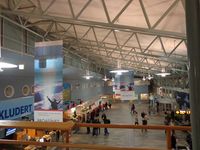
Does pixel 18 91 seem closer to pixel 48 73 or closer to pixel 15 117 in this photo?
pixel 15 117

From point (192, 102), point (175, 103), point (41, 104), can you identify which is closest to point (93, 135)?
point (175, 103)

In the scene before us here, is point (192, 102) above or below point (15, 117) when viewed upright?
above

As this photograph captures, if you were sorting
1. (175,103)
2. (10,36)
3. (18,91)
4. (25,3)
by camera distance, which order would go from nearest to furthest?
(25,3) → (10,36) → (18,91) → (175,103)

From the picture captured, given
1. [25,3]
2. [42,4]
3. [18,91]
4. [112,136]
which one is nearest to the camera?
[42,4]

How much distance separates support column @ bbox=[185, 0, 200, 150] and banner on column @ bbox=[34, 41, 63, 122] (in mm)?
4775

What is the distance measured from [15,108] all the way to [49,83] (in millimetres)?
6516

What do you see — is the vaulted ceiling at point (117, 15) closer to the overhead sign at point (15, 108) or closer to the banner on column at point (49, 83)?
the banner on column at point (49, 83)

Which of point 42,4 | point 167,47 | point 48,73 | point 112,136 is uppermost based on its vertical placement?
point 42,4

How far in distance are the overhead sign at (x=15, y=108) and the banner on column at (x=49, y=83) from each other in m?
5.23

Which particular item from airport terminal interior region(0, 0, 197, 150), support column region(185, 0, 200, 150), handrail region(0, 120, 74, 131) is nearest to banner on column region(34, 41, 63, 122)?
airport terminal interior region(0, 0, 197, 150)

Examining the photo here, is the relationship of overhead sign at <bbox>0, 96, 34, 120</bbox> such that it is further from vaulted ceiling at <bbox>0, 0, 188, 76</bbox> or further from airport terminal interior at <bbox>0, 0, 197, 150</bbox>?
vaulted ceiling at <bbox>0, 0, 188, 76</bbox>

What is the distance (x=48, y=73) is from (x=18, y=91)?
7220mm

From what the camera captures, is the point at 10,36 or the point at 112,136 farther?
the point at 112,136

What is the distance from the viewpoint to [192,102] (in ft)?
6.00
